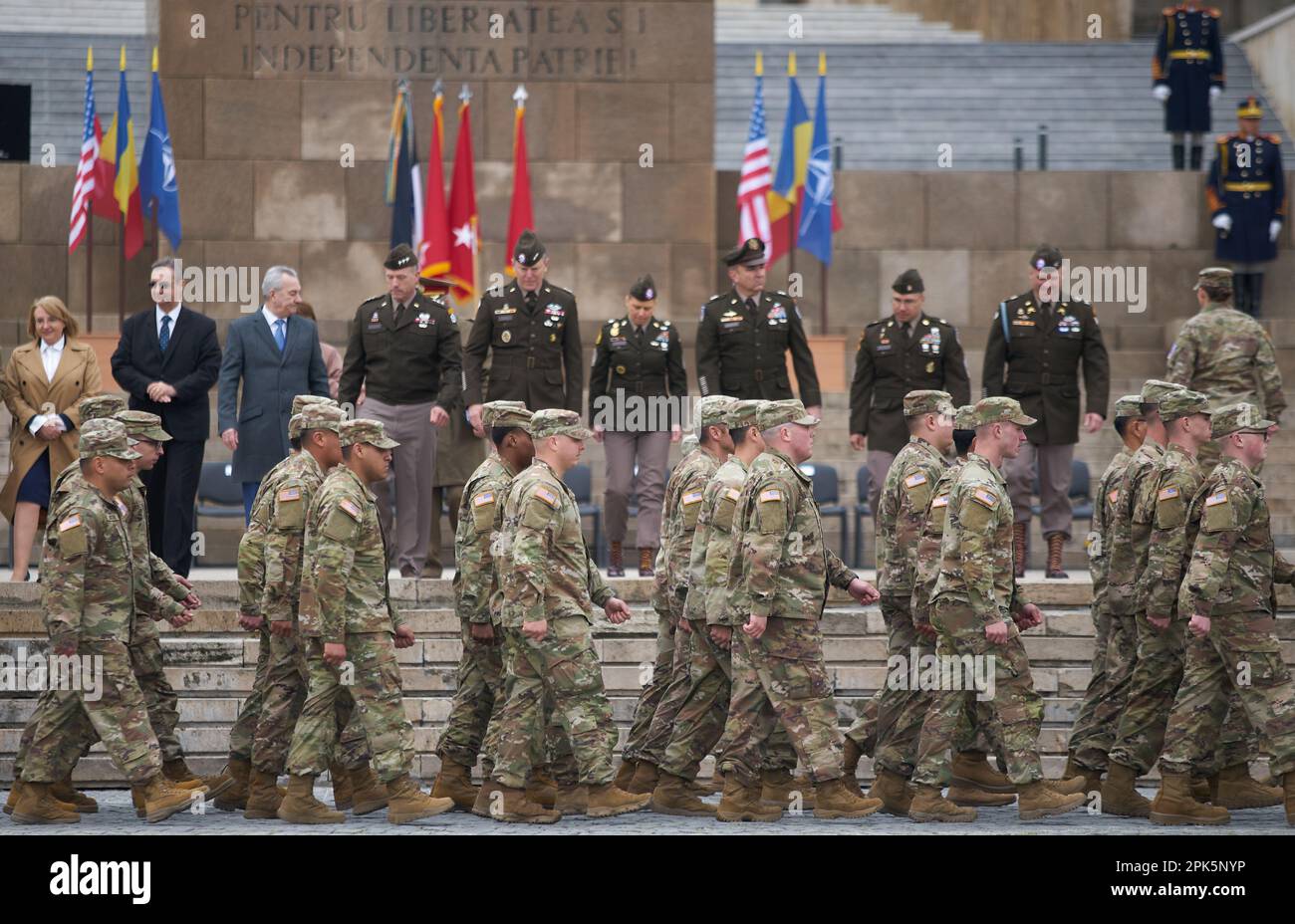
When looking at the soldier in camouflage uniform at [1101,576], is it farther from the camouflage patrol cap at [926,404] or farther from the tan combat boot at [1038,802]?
the camouflage patrol cap at [926,404]

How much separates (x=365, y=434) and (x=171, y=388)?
292 centimetres

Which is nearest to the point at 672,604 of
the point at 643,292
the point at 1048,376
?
the point at 643,292

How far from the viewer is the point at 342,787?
34.2 ft

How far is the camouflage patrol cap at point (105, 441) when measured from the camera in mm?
10336

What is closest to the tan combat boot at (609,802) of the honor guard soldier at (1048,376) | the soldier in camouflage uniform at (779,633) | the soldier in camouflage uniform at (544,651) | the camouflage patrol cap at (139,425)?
the soldier in camouflage uniform at (544,651)

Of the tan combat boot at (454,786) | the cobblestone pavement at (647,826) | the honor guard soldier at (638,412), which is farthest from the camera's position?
the honor guard soldier at (638,412)

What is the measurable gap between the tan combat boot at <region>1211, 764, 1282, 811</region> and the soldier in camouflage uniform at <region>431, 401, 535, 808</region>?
1.99m

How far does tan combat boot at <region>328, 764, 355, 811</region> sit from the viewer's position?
34.0ft

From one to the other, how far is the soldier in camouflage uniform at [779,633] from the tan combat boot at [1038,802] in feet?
2.52

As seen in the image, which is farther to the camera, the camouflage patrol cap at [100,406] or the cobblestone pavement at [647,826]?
the camouflage patrol cap at [100,406]

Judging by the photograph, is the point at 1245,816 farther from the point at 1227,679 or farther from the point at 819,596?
the point at 819,596

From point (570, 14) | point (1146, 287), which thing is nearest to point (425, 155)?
point (570, 14)

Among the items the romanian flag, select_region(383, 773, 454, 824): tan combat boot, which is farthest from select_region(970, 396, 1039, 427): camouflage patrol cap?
the romanian flag

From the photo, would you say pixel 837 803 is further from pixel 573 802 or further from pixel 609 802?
pixel 573 802
